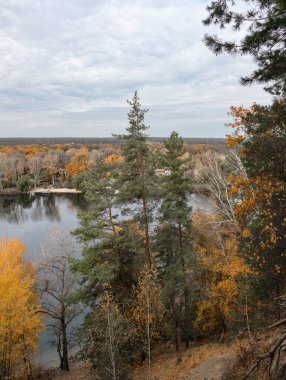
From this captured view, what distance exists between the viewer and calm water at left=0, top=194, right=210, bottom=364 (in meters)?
31.9

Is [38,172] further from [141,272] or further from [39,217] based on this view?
[141,272]

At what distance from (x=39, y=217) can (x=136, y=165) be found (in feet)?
133

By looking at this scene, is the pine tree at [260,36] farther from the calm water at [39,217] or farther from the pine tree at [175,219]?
the calm water at [39,217]

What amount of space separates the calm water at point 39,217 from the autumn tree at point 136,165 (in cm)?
1024

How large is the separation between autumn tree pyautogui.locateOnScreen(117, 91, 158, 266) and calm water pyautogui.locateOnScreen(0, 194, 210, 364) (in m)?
10.2

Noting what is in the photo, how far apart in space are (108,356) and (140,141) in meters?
9.26

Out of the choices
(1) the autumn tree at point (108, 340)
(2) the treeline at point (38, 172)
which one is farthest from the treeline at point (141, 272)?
(2) the treeline at point (38, 172)

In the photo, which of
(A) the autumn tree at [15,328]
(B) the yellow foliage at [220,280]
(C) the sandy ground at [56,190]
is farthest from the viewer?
(C) the sandy ground at [56,190]

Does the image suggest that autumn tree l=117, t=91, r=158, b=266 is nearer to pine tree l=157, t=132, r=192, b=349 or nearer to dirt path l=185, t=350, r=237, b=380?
pine tree l=157, t=132, r=192, b=349

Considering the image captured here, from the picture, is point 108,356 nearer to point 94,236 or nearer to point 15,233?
point 94,236

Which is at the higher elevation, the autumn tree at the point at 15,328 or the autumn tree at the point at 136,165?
the autumn tree at the point at 136,165

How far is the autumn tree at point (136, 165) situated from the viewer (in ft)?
52.5

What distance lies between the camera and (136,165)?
53.0ft

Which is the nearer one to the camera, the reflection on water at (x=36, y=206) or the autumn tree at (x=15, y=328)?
the autumn tree at (x=15, y=328)
